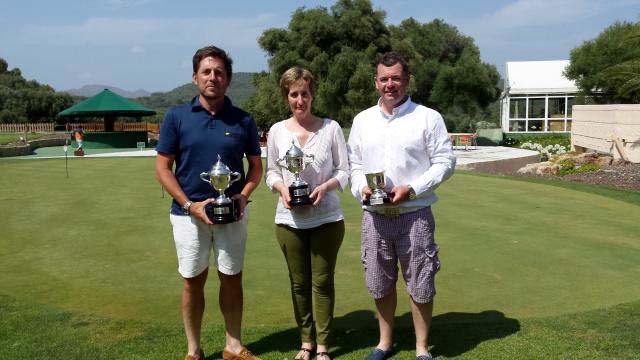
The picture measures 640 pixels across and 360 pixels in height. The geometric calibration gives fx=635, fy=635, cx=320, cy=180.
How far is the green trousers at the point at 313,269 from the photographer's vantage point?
392 centimetres

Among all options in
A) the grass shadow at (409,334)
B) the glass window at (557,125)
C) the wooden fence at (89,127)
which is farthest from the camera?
the wooden fence at (89,127)

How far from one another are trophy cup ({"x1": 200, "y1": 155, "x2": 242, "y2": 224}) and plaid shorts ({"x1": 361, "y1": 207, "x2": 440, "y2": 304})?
877 millimetres

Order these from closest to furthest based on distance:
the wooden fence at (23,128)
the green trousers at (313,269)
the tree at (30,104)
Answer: the green trousers at (313,269) < the wooden fence at (23,128) < the tree at (30,104)

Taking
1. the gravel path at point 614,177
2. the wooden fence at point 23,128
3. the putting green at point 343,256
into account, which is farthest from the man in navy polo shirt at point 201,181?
the wooden fence at point 23,128

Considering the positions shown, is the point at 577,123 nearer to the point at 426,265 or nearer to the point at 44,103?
the point at 426,265

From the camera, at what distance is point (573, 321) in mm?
4422

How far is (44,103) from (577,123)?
56449mm

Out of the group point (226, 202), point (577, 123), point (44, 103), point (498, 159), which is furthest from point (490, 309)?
point (44, 103)

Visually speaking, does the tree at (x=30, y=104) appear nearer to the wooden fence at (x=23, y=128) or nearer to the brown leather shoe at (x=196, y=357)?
the wooden fence at (x=23, y=128)

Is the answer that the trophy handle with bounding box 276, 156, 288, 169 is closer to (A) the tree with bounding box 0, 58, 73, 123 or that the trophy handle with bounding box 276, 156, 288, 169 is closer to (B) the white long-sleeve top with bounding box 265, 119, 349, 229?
(B) the white long-sleeve top with bounding box 265, 119, 349, 229

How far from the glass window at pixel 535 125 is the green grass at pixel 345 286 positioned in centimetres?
2858

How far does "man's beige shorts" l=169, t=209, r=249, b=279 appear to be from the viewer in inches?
148

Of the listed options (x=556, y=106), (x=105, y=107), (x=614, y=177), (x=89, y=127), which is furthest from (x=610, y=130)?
(x=89, y=127)

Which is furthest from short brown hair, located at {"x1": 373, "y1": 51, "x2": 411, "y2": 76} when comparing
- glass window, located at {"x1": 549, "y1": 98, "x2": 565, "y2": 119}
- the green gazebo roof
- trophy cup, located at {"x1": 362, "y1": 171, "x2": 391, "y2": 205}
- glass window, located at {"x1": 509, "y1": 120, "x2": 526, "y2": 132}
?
glass window, located at {"x1": 549, "y1": 98, "x2": 565, "y2": 119}
